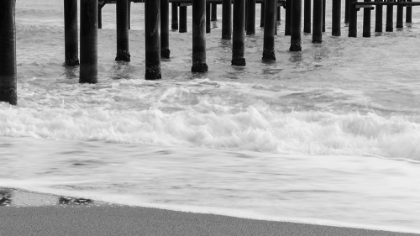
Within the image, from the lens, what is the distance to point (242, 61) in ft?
41.8

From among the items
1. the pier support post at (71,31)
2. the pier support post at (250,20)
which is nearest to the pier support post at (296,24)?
the pier support post at (250,20)

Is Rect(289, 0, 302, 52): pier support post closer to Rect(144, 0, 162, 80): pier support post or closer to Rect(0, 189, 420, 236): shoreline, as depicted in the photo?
Rect(144, 0, 162, 80): pier support post

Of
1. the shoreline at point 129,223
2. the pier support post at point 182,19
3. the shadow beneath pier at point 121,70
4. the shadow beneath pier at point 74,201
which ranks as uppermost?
the pier support post at point 182,19

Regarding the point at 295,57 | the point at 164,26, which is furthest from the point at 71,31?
the point at 295,57

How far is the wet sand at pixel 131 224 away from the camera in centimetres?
279

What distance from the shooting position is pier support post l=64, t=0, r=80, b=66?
11.3 m

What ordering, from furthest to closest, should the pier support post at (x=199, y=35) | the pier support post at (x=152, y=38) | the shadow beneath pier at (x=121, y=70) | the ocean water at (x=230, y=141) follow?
the shadow beneath pier at (x=121, y=70) → the pier support post at (x=199, y=35) → the pier support post at (x=152, y=38) → the ocean water at (x=230, y=141)

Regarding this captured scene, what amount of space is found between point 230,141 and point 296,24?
9.48 meters

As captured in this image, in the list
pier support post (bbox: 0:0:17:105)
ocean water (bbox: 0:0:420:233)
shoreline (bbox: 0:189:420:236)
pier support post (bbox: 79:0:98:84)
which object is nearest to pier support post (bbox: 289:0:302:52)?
ocean water (bbox: 0:0:420:233)

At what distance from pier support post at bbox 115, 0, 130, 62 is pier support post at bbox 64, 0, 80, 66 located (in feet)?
2.69

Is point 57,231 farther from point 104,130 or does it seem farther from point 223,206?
point 104,130

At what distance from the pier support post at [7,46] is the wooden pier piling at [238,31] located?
17.1 ft

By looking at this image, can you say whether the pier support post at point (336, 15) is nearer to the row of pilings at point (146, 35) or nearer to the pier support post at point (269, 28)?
the row of pilings at point (146, 35)

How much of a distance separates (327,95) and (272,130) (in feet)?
10.4
